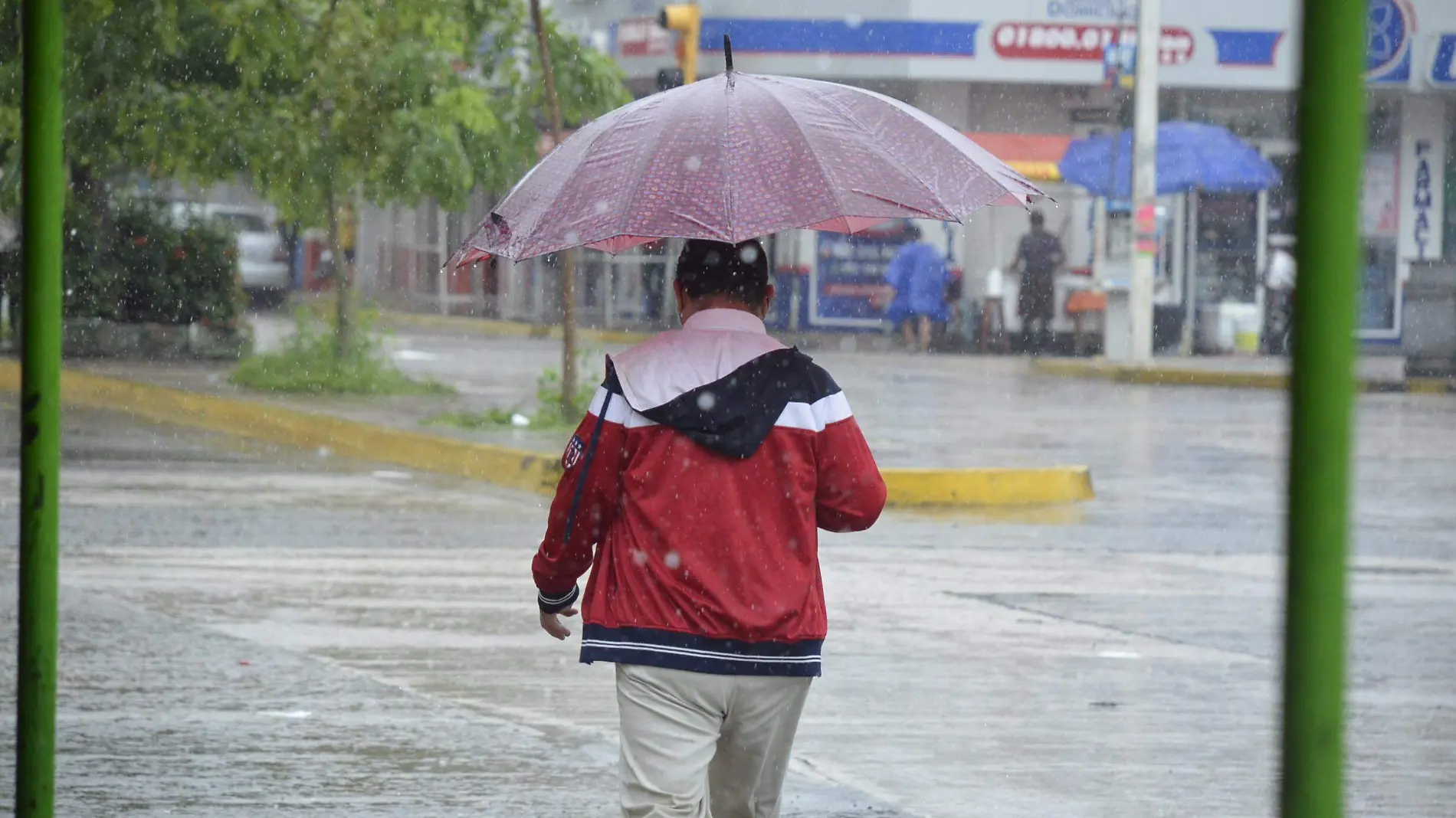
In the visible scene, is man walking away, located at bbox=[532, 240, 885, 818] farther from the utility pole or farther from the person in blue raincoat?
the person in blue raincoat

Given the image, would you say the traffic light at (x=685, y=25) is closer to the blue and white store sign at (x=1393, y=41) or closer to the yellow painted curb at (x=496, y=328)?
the yellow painted curb at (x=496, y=328)

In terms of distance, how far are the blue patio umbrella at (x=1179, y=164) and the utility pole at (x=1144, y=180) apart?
0.89 m

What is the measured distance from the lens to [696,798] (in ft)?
11.7

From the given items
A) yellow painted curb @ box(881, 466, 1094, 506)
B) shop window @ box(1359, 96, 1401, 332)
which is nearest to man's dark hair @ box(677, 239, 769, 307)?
yellow painted curb @ box(881, 466, 1094, 506)

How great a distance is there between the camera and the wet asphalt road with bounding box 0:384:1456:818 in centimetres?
593

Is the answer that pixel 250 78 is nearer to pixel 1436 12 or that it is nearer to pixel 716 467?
pixel 716 467

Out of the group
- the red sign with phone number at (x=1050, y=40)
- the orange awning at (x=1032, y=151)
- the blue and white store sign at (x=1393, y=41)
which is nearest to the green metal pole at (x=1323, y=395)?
the orange awning at (x=1032, y=151)

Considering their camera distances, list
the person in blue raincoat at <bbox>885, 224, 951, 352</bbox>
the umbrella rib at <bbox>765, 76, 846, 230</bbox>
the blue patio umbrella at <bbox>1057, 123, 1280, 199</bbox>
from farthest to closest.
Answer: the person in blue raincoat at <bbox>885, 224, 951, 352</bbox> → the blue patio umbrella at <bbox>1057, 123, 1280, 199</bbox> → the umbrella rib at <bbox>765, 76, 846, 230</bbox>

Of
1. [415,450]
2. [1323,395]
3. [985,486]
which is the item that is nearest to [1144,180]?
[415,450]

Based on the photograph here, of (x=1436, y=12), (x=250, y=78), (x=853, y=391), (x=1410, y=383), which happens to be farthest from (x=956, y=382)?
(x=1436, y=12)

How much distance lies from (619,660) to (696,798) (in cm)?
27

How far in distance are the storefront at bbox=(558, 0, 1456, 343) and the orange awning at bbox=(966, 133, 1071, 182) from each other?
29 mm

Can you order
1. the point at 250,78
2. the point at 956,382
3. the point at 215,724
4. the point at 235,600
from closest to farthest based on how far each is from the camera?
1. the point at 215,724
2. the point at 235,600
3. the point at 250,78
4. the point at 956,382

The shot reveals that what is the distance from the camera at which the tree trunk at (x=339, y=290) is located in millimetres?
18922
